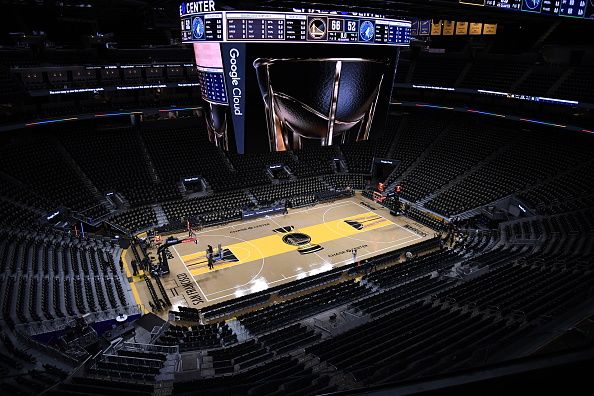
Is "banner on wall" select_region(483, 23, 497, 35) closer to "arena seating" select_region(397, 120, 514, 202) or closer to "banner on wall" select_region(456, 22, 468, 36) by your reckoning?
"banner on wall" select_region(456, 22, 468, 36)

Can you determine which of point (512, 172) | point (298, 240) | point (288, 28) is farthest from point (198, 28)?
point (512, 172)

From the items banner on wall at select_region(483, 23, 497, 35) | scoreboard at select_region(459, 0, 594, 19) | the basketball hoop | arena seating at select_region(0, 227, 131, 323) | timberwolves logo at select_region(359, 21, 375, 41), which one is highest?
scoreboard at select_region(459, 0, 594, 19)

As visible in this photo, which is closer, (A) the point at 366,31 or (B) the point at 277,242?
(A) the point at 366,31

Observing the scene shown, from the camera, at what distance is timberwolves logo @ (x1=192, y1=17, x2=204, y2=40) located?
14922mm

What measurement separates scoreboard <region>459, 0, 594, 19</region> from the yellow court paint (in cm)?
1488

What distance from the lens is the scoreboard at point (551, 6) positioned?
16.5m

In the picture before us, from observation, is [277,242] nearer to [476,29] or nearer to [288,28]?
[288,28]

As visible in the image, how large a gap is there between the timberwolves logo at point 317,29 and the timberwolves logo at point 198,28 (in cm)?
389

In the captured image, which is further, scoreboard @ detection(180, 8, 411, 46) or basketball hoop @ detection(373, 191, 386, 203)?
basketball hoop @ detection(373, 191, 386, 203)

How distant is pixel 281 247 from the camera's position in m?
24.8

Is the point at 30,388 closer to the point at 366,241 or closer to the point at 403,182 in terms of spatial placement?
the point at 366,241

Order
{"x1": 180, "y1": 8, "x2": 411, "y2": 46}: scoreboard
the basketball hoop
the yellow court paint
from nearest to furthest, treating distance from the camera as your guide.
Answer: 1. {"x1": 180, "y1": 8, "x2": 411, "y2": 46}: scoreboard
2. the yellow court paint
3. the basketball hoop

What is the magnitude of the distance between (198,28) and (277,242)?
13.8 m

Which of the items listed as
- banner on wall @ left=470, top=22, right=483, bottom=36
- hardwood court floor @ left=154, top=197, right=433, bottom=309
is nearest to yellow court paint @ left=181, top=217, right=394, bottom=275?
hardwood court floor @ left=154, top=197, right=433, bottom=309
